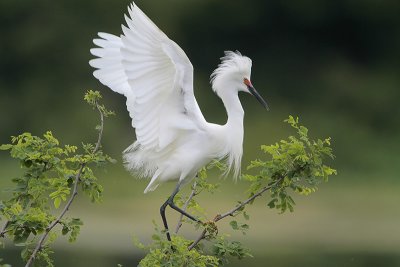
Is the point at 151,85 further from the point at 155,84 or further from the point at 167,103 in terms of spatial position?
the point at 167,103

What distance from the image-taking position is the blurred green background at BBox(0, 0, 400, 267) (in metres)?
10.3

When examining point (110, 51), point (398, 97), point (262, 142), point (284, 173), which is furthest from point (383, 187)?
point (284, 173)

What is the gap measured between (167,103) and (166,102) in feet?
0.04

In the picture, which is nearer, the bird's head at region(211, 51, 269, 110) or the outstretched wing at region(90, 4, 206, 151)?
the outstretched wing at region(90, 4, 206, 151)

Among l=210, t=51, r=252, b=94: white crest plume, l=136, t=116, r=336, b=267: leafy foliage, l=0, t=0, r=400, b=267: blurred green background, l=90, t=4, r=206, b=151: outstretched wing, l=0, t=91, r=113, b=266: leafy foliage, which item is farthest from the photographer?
l=0, t=0, r=400, b=267: blurred green background

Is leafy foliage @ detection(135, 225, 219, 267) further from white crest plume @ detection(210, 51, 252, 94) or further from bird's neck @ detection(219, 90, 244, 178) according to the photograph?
white crest plume @ detection(210, 51, 252, 94)

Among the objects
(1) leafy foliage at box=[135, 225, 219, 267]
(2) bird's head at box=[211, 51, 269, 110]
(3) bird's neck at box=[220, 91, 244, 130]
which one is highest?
(2) bird's head at box=[211, 51, 269, 110]

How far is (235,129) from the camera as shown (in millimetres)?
5117

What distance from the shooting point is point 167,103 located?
4.95 m

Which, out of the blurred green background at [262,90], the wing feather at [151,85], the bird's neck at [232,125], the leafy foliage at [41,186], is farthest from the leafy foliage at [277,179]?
the blurred green background at [262,90]

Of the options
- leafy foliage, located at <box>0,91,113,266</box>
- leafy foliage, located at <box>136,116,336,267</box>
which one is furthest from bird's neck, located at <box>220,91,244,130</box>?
leafy foliage, located at <box>0,91,113,266</box>

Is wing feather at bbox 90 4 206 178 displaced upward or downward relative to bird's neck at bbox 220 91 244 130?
downward

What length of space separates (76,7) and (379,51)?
362 centimetres

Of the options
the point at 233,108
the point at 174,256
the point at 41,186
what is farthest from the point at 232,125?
the point at 41,186
